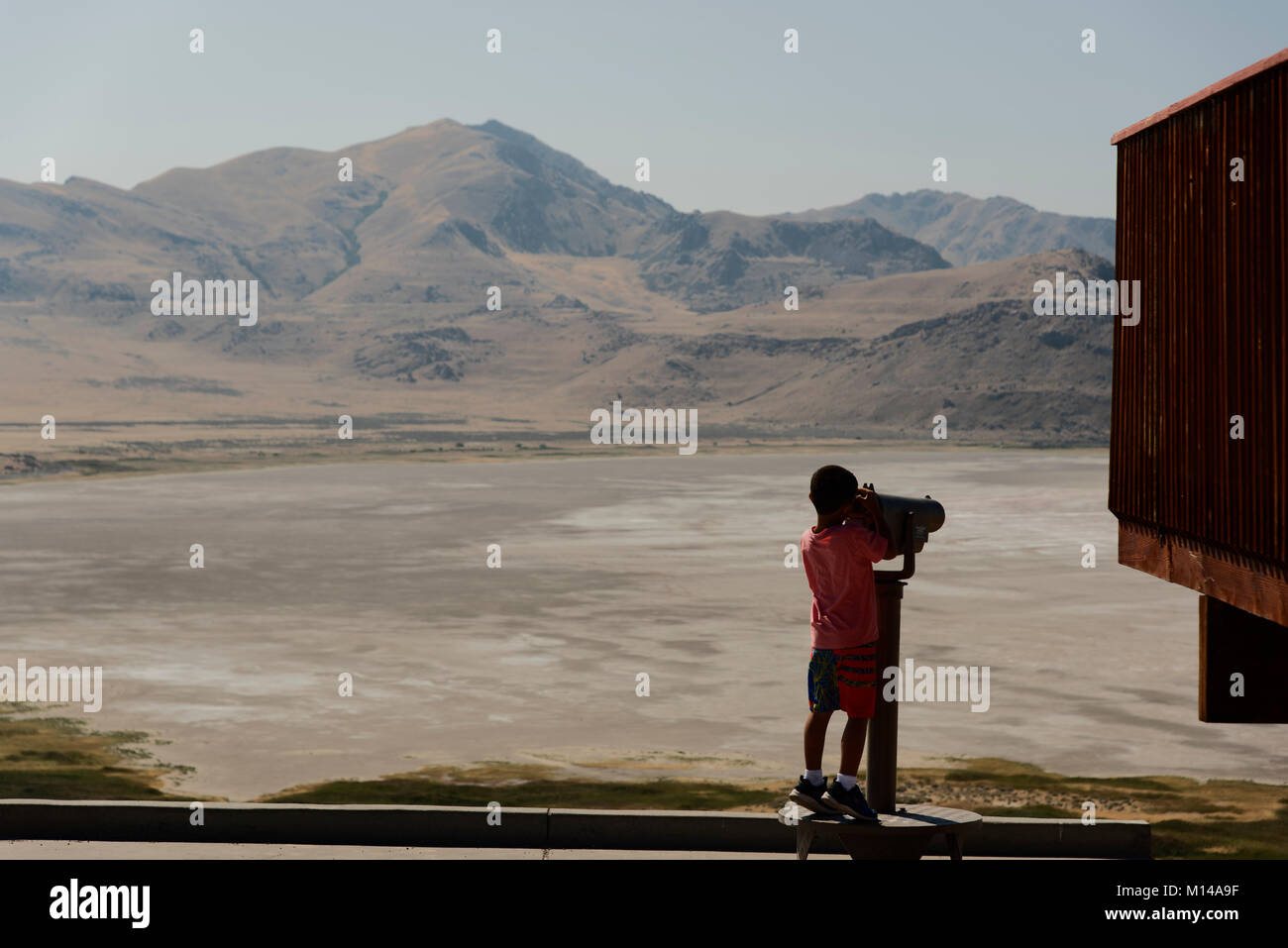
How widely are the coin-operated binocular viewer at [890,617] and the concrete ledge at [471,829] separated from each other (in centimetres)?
95

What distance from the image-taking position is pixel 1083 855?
7.90 metres

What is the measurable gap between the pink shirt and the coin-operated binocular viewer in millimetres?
115

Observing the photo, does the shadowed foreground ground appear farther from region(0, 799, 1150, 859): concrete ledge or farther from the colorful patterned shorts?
the colorful patterned shorts

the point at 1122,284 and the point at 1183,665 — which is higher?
the point at 1122,284

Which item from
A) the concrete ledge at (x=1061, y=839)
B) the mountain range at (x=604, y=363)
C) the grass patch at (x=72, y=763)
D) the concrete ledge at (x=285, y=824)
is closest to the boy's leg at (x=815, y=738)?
the concrete ledge at (x=1061, y=839)

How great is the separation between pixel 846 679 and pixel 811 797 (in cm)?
59

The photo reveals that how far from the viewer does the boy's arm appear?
6707mm

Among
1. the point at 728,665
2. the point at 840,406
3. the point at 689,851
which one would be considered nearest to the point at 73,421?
the point at 840,406

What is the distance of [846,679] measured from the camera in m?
6.68

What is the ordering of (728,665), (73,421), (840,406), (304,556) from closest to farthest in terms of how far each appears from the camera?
(728,665) → (304,556) → (73,421) → (840,406)

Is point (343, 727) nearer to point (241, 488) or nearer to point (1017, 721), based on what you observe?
point (1017, 721)

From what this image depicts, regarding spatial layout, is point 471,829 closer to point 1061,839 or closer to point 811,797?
point 811,797

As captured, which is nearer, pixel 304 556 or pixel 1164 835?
pixel 1164 835

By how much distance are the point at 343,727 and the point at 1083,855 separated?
6.17 meters
